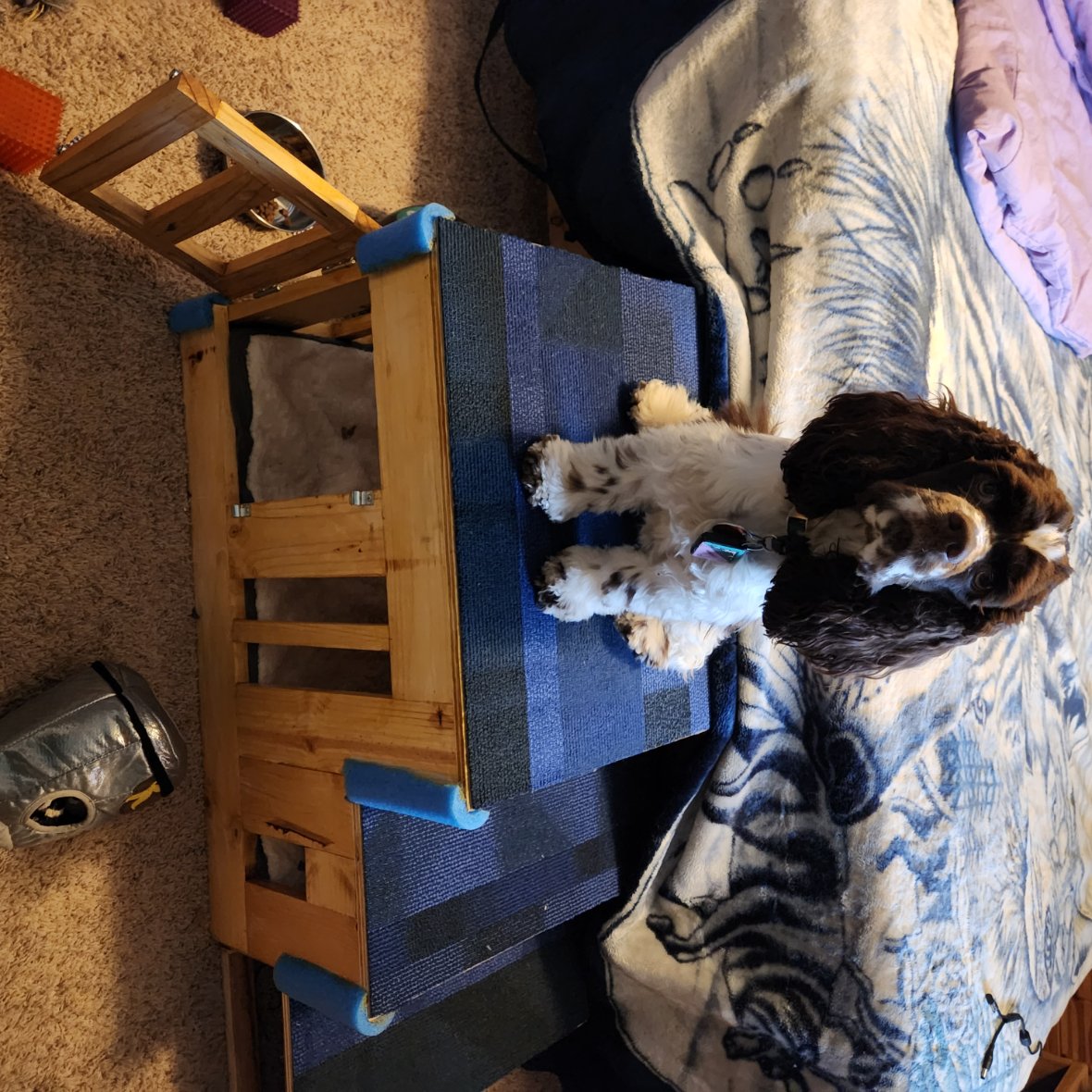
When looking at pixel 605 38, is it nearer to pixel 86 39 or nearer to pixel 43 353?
pixel 86 39

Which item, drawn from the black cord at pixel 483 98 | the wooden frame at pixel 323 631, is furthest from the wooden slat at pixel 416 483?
the black cord at pixel 483 98

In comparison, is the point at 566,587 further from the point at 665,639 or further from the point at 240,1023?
the point at 240,1023

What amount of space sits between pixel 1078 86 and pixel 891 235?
1311mm

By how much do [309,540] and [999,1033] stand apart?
197cm

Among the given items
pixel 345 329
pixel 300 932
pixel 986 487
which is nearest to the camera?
pixel 986 487

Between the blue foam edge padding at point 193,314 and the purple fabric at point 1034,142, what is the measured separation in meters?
1.95

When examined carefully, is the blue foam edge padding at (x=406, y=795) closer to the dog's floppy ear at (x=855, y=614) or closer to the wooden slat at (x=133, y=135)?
the dog's floppy ear at (x=855, y=614)

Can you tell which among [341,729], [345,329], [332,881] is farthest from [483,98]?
[332,881]

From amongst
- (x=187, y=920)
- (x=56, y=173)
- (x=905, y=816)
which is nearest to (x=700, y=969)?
(x=905, y=816)

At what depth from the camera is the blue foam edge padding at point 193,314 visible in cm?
183

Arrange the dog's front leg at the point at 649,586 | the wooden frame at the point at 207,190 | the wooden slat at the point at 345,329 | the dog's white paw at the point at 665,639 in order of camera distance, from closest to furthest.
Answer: the wooden frame at the point at 207,190, the dog's front leg at the point at 649,586, the dog's white paw at the point at 665,639, the wooden slat at the point at 345,329

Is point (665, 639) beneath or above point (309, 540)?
beneath

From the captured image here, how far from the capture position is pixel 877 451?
135cm

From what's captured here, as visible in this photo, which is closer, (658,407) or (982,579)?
(982,579)
